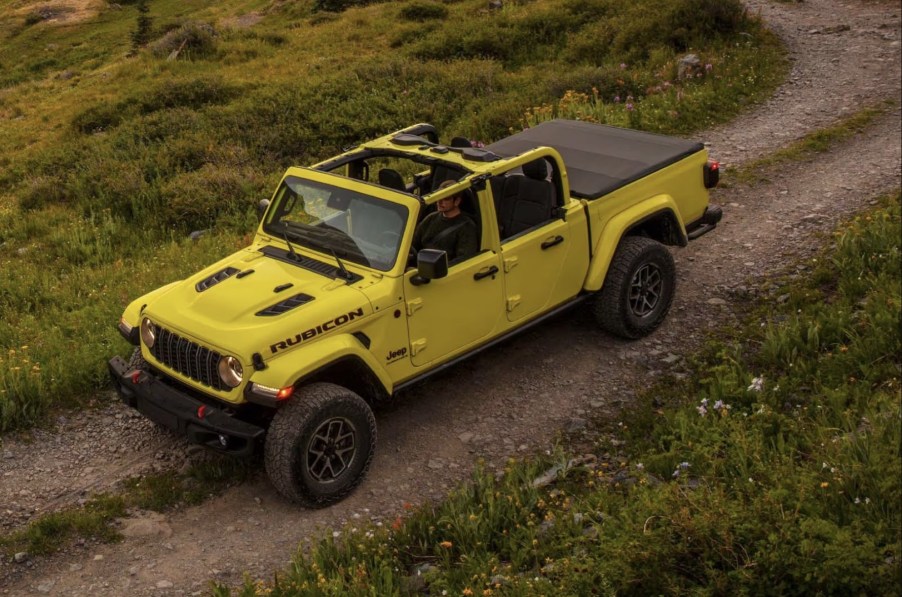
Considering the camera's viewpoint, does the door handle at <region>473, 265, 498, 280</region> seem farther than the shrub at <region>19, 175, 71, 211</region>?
No

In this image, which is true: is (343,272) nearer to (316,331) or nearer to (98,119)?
(316,331)

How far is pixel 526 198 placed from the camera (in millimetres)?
8398

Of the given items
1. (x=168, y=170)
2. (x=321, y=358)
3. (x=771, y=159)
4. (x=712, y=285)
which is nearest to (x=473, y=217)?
(x=321, y=358)

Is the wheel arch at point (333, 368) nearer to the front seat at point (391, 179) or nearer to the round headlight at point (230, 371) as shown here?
the round headlight at point (230, 371)

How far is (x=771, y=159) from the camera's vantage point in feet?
41.2

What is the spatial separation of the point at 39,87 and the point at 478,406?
23.7 meters

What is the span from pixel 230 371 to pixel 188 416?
49 centimetres

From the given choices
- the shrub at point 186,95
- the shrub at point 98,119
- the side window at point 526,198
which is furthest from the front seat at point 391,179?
the shrub at point 98,119

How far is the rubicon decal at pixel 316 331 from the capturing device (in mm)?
6664

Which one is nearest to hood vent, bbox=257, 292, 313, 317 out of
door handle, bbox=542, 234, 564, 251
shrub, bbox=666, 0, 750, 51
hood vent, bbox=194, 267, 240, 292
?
hood vent, bbox=194, 267, 240, 292

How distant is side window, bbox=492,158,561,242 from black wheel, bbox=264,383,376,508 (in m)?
2.23

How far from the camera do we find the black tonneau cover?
8672mm

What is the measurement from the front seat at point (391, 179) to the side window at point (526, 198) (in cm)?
83

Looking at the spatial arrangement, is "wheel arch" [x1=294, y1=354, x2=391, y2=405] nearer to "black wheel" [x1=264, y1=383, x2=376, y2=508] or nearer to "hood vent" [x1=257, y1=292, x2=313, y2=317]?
"black wheel" [x1=264, y1=383, x2=376, y2=508]
